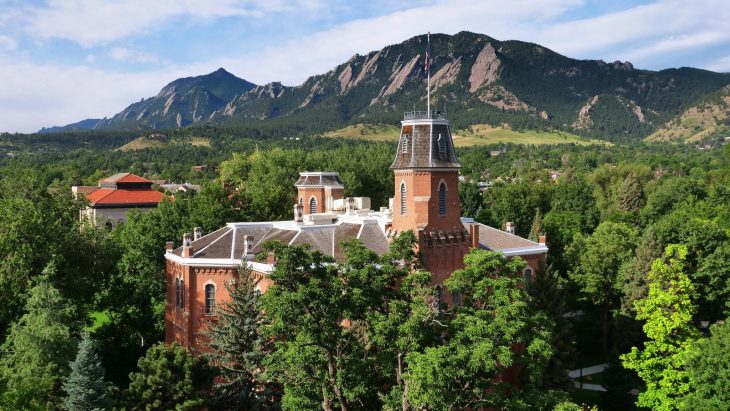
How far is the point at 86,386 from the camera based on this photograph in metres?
31.4

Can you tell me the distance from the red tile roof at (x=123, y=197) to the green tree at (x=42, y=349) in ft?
209

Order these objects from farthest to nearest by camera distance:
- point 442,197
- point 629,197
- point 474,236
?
point 629,197 → point 474,236 → point 442,197

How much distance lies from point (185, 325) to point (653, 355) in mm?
27332

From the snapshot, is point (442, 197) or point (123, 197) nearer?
point (442, 197)

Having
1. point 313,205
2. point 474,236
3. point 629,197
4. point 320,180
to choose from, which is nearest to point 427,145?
point 474,236

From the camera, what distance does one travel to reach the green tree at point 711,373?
107ft

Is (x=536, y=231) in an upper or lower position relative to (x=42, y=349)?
upper

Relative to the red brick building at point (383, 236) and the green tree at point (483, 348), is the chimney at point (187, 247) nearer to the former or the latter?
the red brick building at point (383, 236)

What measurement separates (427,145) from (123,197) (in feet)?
240

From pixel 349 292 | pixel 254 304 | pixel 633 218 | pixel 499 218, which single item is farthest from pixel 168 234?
pixel 633 218

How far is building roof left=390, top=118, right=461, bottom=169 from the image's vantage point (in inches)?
1489

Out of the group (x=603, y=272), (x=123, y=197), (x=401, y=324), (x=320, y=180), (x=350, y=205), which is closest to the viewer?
(x=401, y=324)

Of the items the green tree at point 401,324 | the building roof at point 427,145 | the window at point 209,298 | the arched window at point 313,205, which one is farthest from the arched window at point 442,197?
the arched window at point 313,205

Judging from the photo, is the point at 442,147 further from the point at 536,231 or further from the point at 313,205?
the point at 536,231
